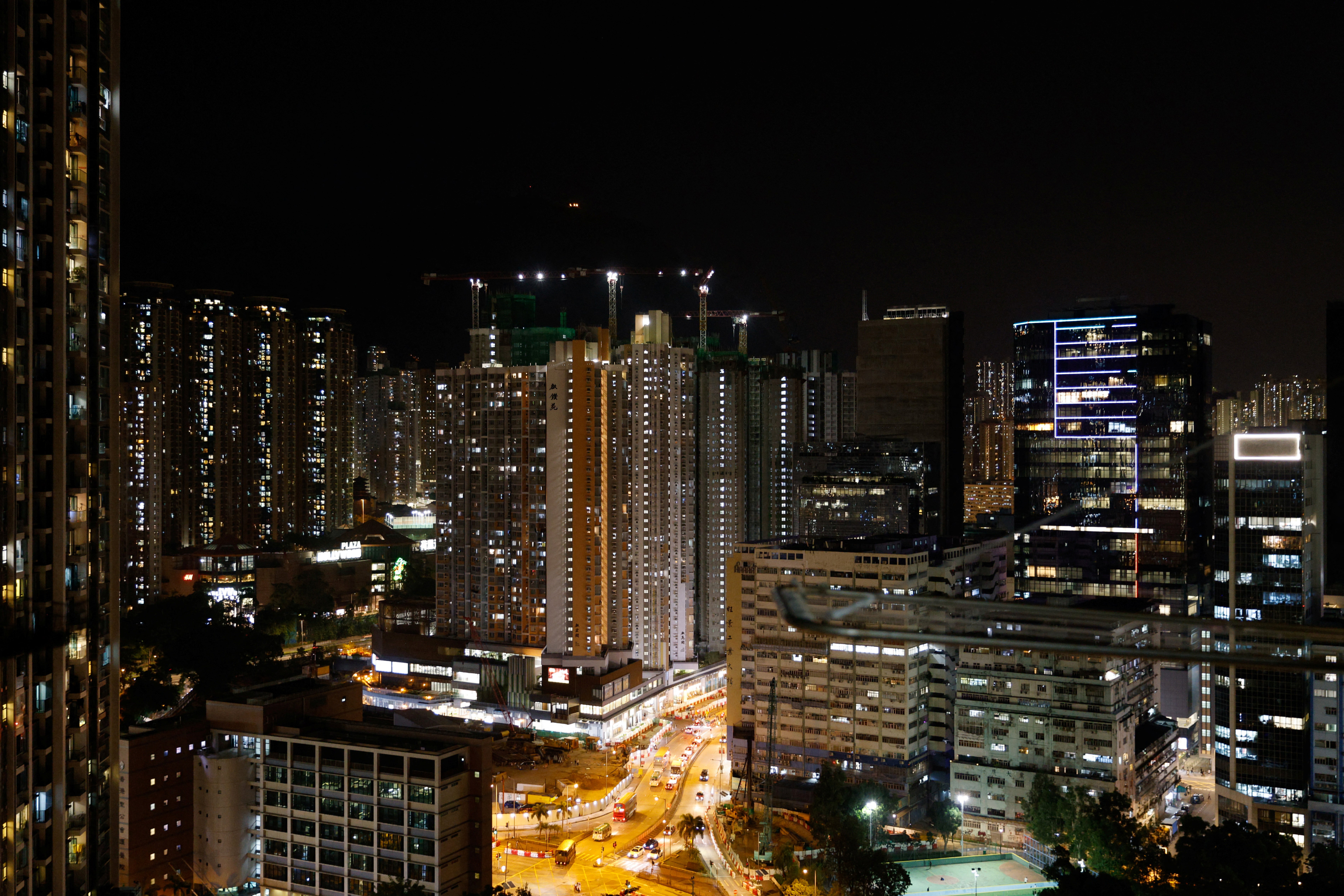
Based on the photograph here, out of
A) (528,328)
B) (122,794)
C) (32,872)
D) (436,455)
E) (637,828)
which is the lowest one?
(637,828)

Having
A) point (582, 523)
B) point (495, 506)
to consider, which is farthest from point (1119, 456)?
point (495, 506)

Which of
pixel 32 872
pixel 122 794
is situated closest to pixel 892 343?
pixel 122 794

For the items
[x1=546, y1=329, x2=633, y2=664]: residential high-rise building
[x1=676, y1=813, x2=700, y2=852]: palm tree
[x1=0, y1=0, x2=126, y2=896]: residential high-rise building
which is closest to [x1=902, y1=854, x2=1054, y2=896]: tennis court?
[x1=676, y1=813, x2=700, y2=852]: palm tree

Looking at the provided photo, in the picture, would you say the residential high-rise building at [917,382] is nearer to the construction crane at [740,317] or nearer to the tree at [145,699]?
the construction crane at [740,317]

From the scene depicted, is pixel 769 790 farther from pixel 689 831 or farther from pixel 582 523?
pixel 582 523

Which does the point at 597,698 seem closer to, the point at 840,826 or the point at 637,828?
the point at 637,828

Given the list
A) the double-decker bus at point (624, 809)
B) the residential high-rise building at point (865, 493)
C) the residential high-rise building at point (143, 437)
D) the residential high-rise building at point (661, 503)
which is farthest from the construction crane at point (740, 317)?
the double-decker bus at point (624, 809)
